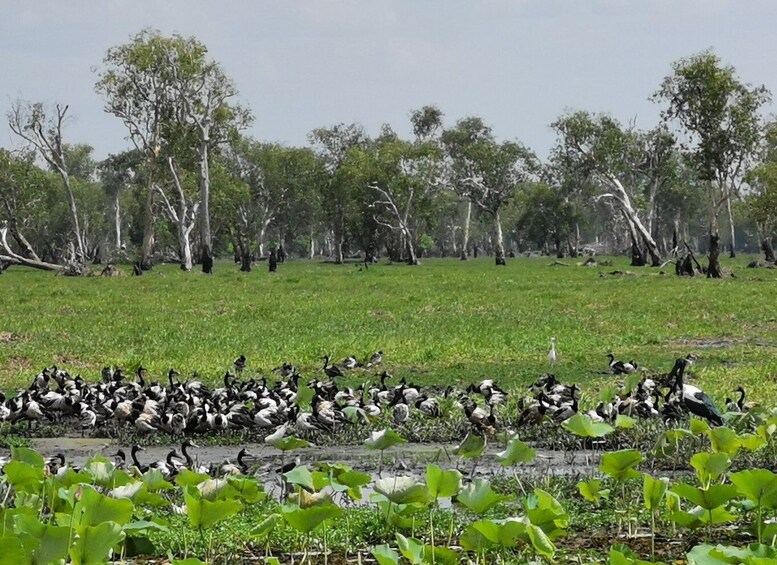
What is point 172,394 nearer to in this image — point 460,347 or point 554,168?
point 460,347

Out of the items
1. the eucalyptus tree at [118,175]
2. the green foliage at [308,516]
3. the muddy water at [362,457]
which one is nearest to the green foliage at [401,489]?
the green foliage at [308,516]

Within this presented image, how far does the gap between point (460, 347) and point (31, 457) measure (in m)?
11.4

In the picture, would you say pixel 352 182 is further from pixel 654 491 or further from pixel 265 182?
pixel 654 491

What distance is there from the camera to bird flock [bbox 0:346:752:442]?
984cm

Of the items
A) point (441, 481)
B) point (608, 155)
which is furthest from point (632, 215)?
point (441, 481)

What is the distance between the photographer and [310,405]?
1082cm

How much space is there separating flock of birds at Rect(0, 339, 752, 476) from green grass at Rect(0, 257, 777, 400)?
2321mm

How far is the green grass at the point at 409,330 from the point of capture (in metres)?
15.3

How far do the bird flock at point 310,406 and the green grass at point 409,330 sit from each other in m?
2.28

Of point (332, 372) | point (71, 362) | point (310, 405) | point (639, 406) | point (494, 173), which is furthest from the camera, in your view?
point (494, 173)

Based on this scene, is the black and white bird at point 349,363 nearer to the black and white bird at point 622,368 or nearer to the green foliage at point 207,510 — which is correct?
the black and white bird at point 622,368

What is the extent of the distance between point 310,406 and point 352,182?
69.5 metres

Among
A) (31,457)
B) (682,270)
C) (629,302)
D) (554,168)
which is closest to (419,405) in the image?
(31,457)

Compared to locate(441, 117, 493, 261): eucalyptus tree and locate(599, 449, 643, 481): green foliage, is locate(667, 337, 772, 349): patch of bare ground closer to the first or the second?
locate(599, 449, 643, 481): green foliage
